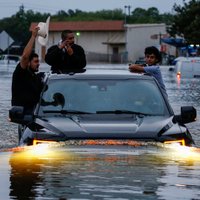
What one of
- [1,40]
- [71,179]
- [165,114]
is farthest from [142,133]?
[1,40]

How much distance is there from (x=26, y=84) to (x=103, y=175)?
5.96 meters

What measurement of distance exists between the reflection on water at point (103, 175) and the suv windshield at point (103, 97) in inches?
116

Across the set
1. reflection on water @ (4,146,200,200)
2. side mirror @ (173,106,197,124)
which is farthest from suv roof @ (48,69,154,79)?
reflection on water @ (4,146,200,200)

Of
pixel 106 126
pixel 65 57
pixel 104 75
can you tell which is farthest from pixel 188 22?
pixel 106 126

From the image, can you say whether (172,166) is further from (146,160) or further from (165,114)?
(165,114)

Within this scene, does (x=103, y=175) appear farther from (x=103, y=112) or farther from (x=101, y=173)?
(x=103, y=112)

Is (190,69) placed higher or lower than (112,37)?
higher

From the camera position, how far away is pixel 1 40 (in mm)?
55188

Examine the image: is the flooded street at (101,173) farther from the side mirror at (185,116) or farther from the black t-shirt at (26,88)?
the black t-shirt at (26,88)

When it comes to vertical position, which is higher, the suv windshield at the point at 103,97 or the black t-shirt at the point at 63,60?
the black t-shirt at the point at 63,60

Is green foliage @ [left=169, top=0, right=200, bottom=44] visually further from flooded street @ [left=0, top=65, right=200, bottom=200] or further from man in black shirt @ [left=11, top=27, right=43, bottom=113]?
flooded street @ [left=0, top=65, right=200, bottom=200]

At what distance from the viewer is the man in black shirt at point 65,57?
13.0 metres

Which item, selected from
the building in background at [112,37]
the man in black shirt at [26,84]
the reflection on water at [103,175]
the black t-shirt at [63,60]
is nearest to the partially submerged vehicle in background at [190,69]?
the black t-shirt at [63,60]

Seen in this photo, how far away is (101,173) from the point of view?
6312 millimetres
